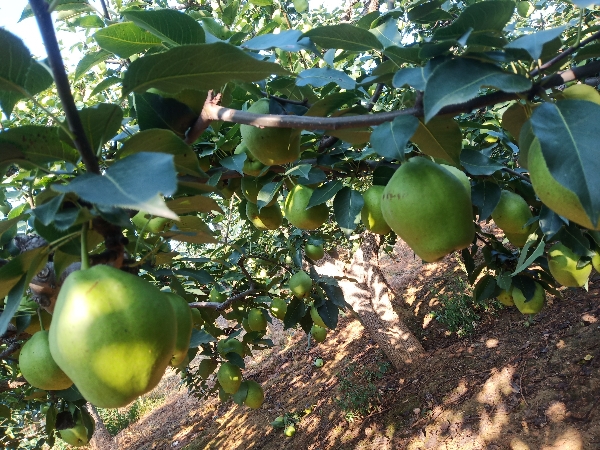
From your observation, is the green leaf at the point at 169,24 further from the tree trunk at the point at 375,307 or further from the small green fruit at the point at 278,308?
the tree trunk at the point at 375,307

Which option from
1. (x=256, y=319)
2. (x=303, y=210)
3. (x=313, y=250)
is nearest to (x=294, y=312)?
(x=256, y=319)

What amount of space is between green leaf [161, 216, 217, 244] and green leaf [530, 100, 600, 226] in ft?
A: 2.47

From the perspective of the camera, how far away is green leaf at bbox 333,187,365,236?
1467 millimetres

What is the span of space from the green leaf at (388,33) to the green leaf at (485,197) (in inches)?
24.9

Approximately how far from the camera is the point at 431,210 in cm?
88

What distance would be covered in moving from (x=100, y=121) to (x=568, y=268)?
6.80ft

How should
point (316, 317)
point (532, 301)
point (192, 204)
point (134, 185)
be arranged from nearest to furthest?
1. point (134, 185)
2. point (192, 204)
3. point (532, 301)
4. point (316, 317)

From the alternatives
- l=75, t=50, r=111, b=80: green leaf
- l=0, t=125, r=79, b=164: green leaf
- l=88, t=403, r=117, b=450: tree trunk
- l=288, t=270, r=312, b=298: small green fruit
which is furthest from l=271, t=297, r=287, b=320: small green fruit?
l=88, t=403, r=117, b=450: tree trunk

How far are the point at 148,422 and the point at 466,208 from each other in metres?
9.71

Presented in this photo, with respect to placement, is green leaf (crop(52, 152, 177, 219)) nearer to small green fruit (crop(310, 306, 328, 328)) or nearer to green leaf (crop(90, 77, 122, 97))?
green leaf (crop(90, 77, 122, 97))

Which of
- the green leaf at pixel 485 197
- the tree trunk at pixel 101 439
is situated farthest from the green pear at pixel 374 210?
the tree trunk at pixel 101 439

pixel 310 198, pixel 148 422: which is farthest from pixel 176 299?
pixel 148 422

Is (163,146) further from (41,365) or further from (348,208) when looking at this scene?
(348,208)

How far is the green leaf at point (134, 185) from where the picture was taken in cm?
54
